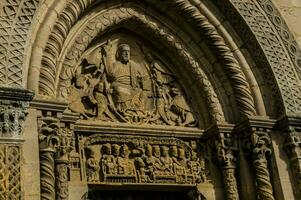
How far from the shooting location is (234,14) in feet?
27.6

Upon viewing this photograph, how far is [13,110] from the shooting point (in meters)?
6.18

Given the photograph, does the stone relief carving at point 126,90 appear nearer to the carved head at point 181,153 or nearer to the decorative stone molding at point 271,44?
the carved head at point 181,153

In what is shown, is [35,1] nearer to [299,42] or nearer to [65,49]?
[65,49]

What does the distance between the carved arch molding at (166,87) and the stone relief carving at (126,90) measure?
2 centimetres

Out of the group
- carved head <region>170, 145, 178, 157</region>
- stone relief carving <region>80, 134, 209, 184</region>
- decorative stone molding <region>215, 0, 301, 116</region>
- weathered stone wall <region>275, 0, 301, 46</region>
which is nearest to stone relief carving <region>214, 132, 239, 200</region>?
stone relief carving <region>80, 134, 209, 184</region>

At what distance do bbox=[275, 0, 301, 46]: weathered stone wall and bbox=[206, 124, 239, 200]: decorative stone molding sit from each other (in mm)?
1860

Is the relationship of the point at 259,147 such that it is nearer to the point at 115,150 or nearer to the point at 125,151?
the point at 125,151

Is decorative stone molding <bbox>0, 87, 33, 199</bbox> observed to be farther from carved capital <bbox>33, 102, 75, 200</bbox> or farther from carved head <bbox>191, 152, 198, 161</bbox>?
carved head <bbox>191, 152, 198, 161</bbox>

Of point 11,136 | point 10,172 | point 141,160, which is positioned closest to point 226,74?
point 141,160

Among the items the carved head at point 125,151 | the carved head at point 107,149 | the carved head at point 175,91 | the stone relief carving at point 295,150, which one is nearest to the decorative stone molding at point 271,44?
the stone relief carving at point 295,150

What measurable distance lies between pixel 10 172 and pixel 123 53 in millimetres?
2909

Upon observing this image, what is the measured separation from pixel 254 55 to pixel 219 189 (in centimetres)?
197

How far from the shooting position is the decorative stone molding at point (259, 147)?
25.2ft

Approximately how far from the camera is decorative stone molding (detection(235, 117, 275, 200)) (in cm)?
767
